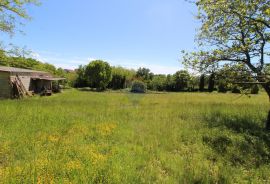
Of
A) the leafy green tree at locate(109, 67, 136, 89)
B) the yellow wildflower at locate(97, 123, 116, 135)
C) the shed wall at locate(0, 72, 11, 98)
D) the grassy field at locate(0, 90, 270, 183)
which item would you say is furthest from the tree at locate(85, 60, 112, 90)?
the yellow wildflower at locate(97, 123, 116, 135)

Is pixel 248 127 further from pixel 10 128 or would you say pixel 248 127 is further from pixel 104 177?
pixel 10 128

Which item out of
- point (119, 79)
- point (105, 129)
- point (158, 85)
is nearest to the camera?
point (105, 129)

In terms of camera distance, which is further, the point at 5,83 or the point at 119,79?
the point at 119,79

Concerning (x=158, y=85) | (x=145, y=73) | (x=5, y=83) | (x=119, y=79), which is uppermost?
(x=145, y=73)

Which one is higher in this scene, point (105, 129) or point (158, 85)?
point (158, 85)

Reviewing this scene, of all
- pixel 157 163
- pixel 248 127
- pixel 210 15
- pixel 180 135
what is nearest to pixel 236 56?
pixel 210 15

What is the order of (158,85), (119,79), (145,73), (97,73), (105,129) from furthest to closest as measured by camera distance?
1. (145,73)
2. (119,79)
3. (158,85)
4. (97,73)
5. (105,129)

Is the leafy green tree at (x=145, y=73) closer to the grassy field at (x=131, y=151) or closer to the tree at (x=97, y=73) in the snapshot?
the tree at (x=97, y=73)

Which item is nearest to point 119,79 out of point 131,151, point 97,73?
point 97,73

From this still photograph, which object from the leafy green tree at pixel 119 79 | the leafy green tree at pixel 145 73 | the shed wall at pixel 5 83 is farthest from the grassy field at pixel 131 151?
the leafy green tree at pixel 145 73

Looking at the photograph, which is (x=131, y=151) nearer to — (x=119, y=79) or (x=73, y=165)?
(x=73, y=165)

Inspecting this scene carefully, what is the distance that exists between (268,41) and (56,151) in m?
8.97

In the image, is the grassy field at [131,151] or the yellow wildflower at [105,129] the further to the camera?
the yellow wildflower at [105,129]

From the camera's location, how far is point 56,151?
19.3ft
